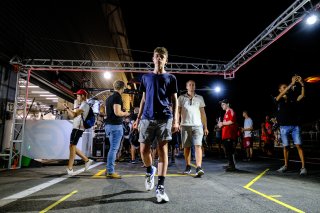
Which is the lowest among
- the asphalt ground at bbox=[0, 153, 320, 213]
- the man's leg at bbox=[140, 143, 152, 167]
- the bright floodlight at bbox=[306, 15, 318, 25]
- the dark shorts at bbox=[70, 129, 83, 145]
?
the asphalt ground at bbox=[0, 153, 320, 213]

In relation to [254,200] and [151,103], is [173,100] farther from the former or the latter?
[254,200]

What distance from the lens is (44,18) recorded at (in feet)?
33.7

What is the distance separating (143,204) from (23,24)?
8.64m

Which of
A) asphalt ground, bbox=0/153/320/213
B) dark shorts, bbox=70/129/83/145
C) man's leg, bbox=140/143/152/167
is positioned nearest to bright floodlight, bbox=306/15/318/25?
asphalt ground, bbox=0/153/320/213

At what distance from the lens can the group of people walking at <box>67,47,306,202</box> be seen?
3391 millimetres

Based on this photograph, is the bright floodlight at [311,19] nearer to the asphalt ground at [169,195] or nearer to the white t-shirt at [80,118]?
the asphalt ground at [169,195]

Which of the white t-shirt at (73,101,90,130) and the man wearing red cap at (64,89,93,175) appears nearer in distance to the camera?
the man wearing red cap at (64,89,93,175)

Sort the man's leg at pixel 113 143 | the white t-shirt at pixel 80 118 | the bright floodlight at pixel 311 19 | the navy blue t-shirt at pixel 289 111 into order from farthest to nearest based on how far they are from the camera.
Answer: the bright floodlight at pixel 311 19, the navy blue t-shirt at pixel 289 111, the white t-shirt at pixel 80 118, the man's leg at pixel 113 143

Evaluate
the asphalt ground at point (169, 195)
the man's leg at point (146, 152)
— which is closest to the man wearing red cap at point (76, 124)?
A: the asphalt ground at point (169, 195)

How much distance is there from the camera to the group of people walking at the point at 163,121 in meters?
3.39

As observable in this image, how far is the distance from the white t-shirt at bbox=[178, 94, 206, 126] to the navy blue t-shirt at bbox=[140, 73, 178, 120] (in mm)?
2098

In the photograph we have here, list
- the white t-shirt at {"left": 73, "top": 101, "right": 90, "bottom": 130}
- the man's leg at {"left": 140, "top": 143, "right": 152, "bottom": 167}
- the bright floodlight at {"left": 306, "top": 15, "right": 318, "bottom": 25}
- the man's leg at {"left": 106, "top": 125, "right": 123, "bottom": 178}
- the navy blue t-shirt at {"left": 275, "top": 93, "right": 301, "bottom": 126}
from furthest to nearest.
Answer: the bright floodlight at {"left": 306, "top": 15, "right": 318, "bottom": 25} → the navy blue t-shirt at {"left": 275, "top": 93, "right": 301, "bottom": 126} → the white t-shirt at {"left": 73, "top": 101, "right": 90, "bottom": 130} → the man's leg at {"left": 106, "top": 125, "right": 123, "bottom": 178} → the man's leg at {"left": 140, "top": 143, "right": 152, "bottom": 167}

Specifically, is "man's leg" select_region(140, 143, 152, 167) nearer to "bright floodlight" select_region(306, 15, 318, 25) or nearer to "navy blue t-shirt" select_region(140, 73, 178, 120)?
"navy blue t-shirt" select_region(140, 73, 178, 120)

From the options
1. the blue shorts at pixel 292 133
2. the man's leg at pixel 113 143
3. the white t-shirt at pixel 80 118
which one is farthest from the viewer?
the blue shorts at pixel 292 133
